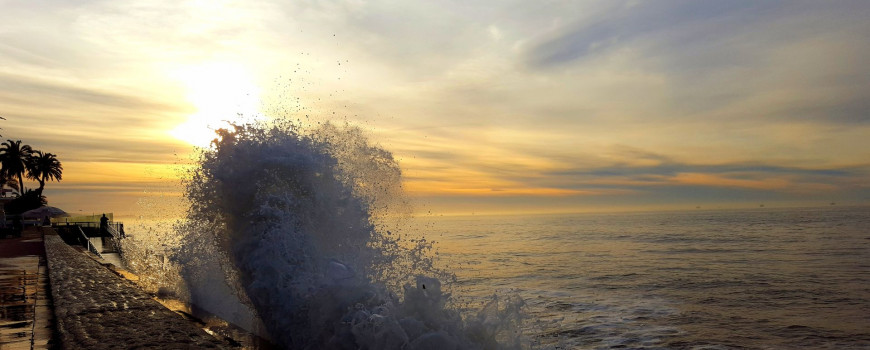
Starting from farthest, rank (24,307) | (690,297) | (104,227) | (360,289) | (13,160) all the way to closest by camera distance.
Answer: (13,160) → (104,227) → (690,297) → (24,307) → (360,289)

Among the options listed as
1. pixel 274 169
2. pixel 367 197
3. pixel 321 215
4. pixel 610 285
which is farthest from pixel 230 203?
pixel 610 285

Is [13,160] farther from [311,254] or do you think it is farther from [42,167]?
[311,254]

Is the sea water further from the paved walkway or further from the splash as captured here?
the paved walkway

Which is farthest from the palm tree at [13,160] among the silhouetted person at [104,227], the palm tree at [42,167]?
the silhouetted person at [104,227]

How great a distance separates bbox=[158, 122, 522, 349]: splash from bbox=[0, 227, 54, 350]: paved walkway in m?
2.46

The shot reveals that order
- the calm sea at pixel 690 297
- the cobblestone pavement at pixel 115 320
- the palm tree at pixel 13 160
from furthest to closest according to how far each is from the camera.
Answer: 1. the palm tree at pixel 13 160
2. the calm sea at pixel 690 297
3. the cobblestone pavement at pixel 115 320

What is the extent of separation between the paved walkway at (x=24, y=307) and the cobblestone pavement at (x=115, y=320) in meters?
0.16

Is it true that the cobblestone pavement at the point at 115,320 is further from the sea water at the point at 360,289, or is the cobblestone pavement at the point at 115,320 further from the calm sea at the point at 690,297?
the calm sea at the point at 690,297

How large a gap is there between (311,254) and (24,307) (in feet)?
14.3

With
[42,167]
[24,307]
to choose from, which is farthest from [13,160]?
[24,307]

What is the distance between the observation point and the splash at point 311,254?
21.3ft

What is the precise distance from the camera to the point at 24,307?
813 cm

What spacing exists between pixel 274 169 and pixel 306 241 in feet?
5.05

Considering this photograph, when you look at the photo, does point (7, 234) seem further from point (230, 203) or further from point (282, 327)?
point (282, 327)
